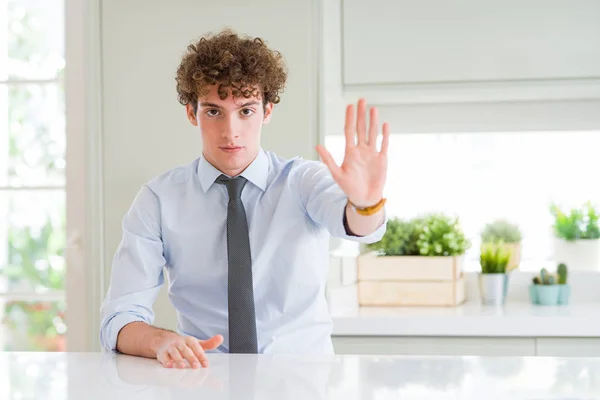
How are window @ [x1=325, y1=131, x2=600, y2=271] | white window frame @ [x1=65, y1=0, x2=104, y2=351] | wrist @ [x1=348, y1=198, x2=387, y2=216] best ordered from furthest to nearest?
window @ [x1=325, y1=131, x2=600, y2=271] → white window frame @ [x1=65, y1=0, x2=104, y2=351] → wrist @ [x1=348, y1=198, x2=387, y2=216]

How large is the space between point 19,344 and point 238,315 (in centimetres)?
182

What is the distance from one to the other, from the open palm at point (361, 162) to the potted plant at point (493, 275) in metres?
1.58

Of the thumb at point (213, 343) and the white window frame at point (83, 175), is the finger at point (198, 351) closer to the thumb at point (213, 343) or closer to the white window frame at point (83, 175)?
the thumb at point (213, 343)

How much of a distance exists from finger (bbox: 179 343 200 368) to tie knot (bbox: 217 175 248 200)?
1.39 feet

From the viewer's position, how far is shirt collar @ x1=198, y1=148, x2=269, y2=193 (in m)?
1.72

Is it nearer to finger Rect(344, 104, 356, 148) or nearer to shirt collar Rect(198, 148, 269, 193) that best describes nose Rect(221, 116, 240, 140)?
shirt collar Rect(198, 148, 269, 193)

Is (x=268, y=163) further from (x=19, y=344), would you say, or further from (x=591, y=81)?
(x=19, y=344)

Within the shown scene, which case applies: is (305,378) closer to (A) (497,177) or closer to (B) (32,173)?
(B) (32,173)

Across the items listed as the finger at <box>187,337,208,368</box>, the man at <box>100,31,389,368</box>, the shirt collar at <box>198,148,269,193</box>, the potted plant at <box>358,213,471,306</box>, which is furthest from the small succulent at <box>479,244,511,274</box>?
the finger at <box>187,337,208,368</box>

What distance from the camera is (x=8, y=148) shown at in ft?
9.91

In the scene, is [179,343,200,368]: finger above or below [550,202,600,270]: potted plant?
below

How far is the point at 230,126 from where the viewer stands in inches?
64.0

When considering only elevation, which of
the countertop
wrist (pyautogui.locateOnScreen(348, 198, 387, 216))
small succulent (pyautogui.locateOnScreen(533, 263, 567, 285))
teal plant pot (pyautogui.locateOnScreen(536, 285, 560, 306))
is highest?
wrist (pyautogui.locateOnScreen(348, 198, 387, 216))

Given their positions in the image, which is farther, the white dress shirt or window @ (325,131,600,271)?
window @ (325,131,600,271)
